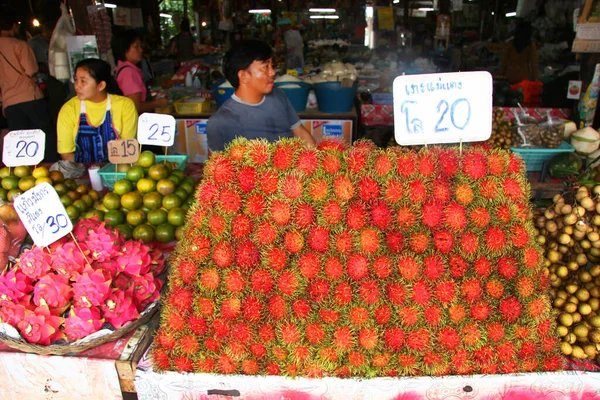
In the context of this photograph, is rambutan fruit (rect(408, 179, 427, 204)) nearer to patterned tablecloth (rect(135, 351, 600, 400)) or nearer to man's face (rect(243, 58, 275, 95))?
patterned tablecloth (rect(135, 351, 600, 400))

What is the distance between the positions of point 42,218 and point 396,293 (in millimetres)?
1070

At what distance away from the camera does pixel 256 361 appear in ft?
3.89

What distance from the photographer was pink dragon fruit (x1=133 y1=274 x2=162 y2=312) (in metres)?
1.37

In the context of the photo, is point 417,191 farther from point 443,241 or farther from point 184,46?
point 184,46

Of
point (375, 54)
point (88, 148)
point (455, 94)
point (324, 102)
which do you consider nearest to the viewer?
point (455, 94)

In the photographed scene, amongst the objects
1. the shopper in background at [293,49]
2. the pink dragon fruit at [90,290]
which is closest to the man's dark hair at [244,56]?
the pink dragon fruit at [90,290]

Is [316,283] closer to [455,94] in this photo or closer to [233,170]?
[233,170]

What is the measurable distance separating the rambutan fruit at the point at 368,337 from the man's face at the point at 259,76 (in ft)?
5.20

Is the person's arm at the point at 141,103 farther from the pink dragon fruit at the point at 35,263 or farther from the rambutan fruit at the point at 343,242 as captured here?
the rambutan fruit at the point at 343,242

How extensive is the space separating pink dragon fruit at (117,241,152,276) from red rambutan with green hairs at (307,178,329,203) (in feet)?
2.10

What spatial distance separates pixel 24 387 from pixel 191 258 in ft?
2.34

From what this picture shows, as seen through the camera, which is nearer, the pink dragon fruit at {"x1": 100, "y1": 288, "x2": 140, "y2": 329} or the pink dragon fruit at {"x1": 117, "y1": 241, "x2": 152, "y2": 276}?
the pink dragon fruit at {"x1": 100, "y1": 288, "x2": 140, "y2": 329}

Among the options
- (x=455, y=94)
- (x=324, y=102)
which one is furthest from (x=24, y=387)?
(x=324, y=102)

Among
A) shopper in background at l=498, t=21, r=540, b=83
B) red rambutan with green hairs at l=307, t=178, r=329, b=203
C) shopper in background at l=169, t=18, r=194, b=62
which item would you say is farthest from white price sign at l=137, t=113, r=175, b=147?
shopper in background at l=169, t=18, r=194, b=62
